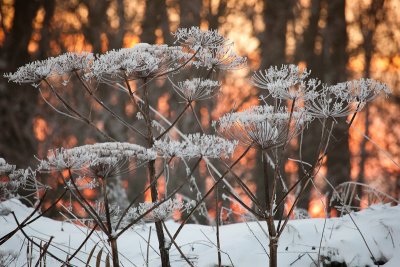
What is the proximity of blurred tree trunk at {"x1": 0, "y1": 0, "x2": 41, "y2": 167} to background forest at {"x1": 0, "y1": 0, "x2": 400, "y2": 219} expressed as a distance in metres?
0.03

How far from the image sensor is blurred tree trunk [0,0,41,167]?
11242mm

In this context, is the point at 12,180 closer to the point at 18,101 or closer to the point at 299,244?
the point at 299,244

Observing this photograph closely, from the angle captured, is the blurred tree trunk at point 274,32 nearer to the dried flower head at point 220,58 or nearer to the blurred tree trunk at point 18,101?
the blurred tree trunk at point 18,101

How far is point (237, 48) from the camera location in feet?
34.9

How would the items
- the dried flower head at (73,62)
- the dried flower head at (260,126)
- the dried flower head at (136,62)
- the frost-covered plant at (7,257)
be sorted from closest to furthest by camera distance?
1. the dried flower head at (260,126)
2. the dried flower head at (136,62)
3. the dried flower head at (73,62)
4. the frost-covered plant at (7,257)

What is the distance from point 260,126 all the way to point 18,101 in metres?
10.7

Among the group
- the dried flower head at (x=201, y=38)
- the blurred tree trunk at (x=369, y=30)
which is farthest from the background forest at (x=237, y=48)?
the dried flower head at (x=201, y=38)

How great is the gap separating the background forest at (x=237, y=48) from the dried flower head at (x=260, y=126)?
830 centimetres

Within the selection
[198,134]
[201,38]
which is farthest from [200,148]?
[201,38]

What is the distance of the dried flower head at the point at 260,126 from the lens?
2072 millimetres

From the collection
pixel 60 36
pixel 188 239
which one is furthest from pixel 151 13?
pixel 188 239

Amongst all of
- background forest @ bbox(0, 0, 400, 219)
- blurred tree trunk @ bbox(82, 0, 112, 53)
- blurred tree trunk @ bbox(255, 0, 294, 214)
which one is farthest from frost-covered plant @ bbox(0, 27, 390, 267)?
blurred tree trunk @ bbox(82, 0, 112, 53)

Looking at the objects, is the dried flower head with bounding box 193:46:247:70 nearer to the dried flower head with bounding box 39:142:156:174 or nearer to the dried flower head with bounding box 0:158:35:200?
the dried flower head with bounding box 39:142:156:174

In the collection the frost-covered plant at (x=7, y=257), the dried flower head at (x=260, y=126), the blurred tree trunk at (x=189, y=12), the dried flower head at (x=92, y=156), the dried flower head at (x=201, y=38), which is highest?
the blurred tree trunk at (x=189, y=12)
